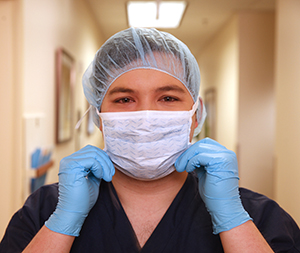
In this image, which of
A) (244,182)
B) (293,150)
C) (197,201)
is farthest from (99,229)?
(244,182)

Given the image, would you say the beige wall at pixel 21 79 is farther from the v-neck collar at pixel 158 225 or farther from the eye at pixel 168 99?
the eye at pixel 168 99

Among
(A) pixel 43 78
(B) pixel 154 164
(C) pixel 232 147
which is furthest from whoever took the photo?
(C) pixel 232 147

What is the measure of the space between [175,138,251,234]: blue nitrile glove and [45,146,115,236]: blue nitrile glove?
0.39 metres

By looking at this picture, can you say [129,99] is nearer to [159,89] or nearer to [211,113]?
[159,89]

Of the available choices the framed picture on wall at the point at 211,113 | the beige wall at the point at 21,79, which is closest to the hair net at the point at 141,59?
the beige wall at the point at 21,79

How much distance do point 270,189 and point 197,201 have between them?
3.41 metres

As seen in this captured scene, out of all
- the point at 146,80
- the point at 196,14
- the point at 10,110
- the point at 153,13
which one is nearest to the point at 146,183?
the point at 146,80

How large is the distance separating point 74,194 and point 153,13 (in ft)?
8.61

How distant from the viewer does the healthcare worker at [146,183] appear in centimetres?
106

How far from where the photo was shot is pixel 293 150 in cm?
245

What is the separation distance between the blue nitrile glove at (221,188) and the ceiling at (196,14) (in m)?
2.55

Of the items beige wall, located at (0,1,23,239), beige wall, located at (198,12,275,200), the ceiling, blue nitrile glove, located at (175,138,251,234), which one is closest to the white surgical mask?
blue nitrile glove, located at (175,138,251,234)

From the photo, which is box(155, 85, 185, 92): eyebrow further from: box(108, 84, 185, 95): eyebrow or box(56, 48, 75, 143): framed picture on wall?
box(56, 48, 75, 143): framed picture on wall

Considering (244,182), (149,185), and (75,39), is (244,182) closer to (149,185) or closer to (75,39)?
(75,39)
